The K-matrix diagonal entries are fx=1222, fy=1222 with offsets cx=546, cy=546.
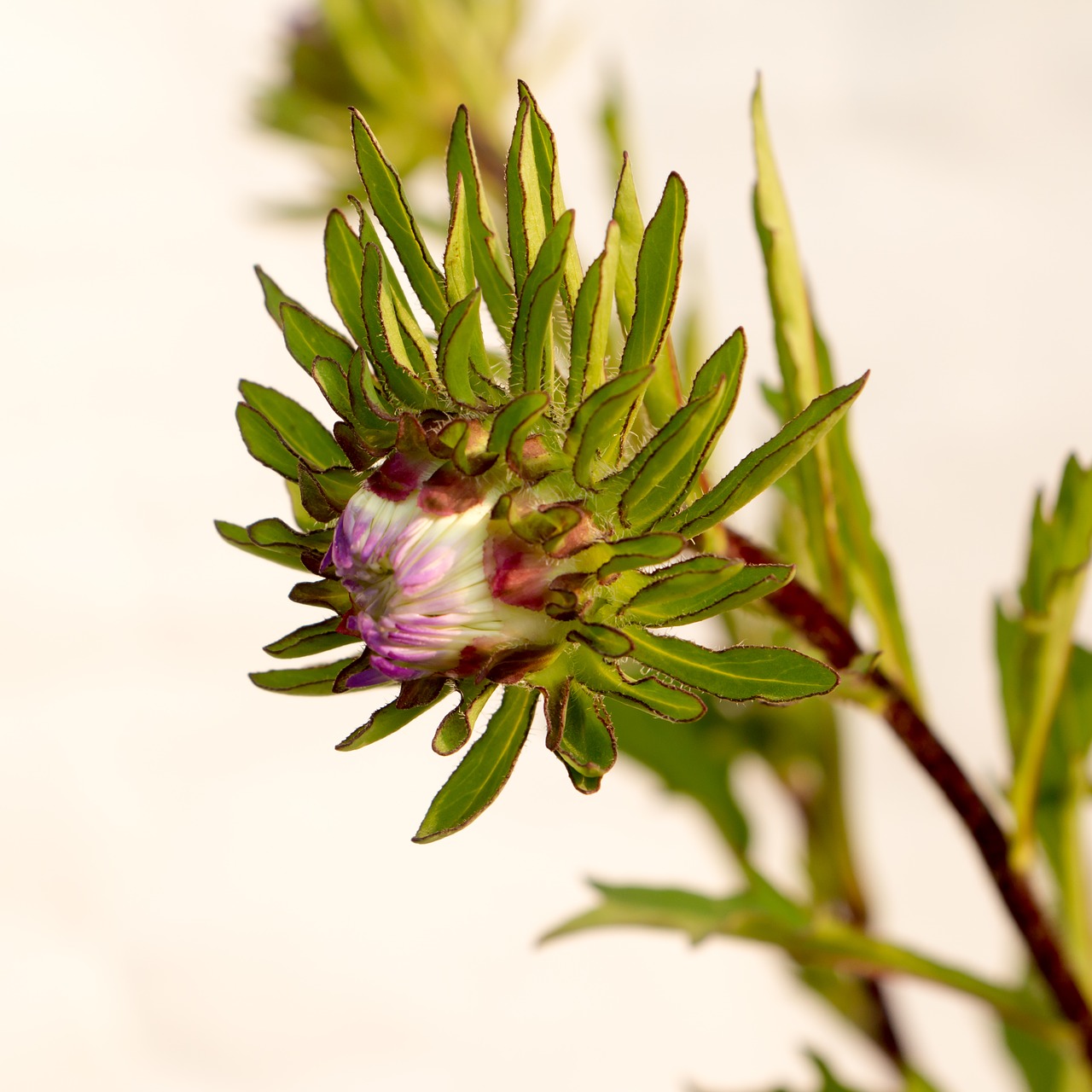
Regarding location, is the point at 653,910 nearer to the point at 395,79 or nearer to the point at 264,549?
the point at 264,549

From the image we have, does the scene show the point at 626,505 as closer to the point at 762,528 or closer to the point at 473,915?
the point at 762,528

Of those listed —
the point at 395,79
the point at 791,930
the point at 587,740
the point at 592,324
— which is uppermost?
the point at 395,79

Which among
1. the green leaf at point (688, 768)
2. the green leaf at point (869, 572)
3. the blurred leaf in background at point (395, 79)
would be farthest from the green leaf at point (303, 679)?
the blurred leaf in background at point (395, 79)

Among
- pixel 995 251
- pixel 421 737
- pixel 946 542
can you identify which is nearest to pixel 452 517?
pixel 421 737

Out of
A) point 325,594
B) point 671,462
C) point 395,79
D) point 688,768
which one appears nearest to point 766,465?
point 671,462

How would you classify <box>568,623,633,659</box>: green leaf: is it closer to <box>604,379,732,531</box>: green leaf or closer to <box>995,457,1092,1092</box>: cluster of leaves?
<box>604,379,732,531</box>: green leaf

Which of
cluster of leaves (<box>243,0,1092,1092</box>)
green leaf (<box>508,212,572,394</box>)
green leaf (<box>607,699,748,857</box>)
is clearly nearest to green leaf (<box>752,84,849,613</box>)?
cluster of leaves (<box>243,0,1092,1092</box>)
